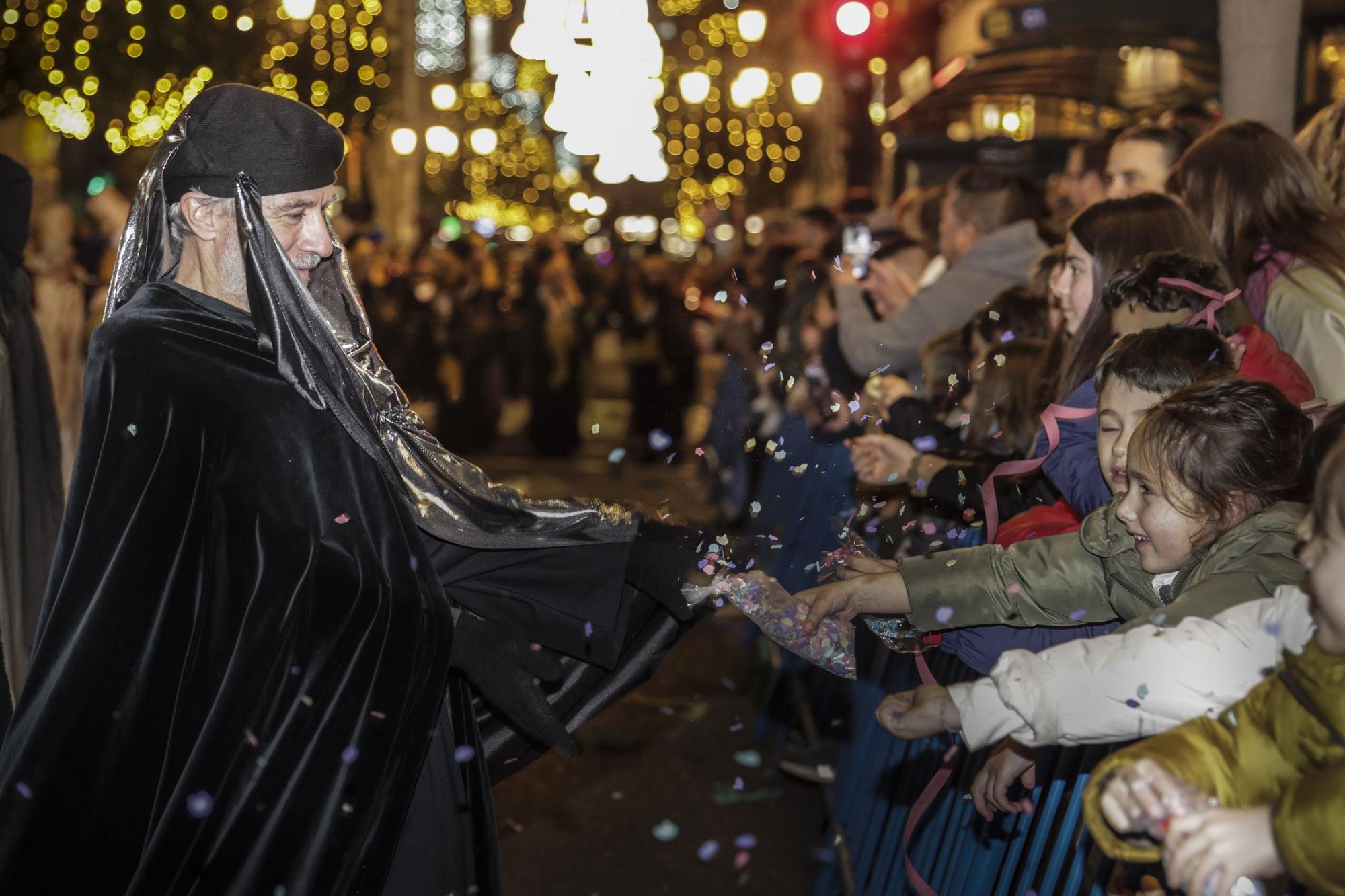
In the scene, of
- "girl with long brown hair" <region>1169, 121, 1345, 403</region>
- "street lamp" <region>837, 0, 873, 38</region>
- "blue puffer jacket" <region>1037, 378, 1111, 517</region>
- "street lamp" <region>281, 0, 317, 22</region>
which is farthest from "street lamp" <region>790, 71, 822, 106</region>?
"blue puffer jacket" <region>1037, 378, 1111, 517</region>

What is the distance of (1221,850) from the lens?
2.01m

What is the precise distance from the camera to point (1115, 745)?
3.05 m

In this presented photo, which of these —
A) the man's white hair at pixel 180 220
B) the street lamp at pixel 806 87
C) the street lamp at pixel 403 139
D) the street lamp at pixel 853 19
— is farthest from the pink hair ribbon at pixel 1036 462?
the street lamp at pixel 403 139

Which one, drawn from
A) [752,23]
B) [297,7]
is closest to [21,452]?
[297,7]

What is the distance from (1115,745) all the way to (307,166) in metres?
2.04

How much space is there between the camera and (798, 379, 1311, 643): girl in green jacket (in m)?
2.74

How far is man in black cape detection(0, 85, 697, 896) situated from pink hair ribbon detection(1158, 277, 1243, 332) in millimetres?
1477

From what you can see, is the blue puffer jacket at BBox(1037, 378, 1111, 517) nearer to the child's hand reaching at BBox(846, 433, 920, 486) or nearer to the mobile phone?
the child's hand reaching at BBox(846, 433, 920, 486)

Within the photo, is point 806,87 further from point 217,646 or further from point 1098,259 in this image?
point 217,646

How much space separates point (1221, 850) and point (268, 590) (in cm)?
187

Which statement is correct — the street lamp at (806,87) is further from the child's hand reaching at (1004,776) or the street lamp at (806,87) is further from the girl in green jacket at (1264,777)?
the girl in green jacket at (1264,777)

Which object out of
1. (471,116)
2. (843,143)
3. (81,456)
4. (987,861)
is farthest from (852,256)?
(471,116)

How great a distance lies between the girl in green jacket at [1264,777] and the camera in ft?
6.48

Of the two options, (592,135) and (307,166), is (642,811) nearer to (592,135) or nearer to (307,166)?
(307,166)
